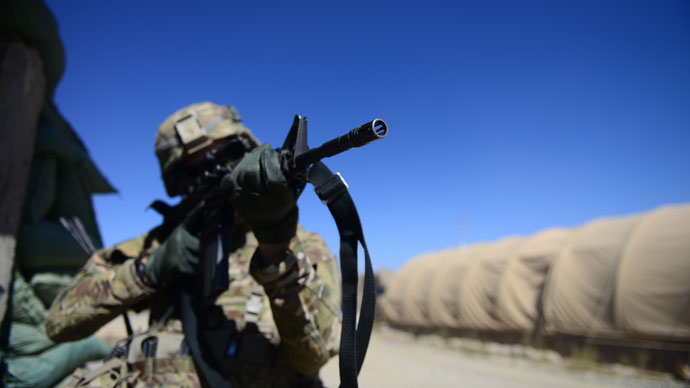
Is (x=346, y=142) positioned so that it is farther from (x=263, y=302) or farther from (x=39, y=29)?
(x=39, y=29)

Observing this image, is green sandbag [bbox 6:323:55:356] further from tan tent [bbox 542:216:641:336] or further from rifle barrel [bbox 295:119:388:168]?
tan tent [bbox 542:216:641:336]

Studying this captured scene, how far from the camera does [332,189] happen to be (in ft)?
3.93

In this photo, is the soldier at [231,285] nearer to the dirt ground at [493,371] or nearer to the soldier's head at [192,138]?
the soldier's head at [192,138]

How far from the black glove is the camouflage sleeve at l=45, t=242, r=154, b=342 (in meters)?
0.09

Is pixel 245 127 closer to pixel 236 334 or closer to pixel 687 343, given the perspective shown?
pixel 236 334

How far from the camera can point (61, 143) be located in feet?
14.7

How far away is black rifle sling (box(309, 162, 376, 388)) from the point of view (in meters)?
1.18

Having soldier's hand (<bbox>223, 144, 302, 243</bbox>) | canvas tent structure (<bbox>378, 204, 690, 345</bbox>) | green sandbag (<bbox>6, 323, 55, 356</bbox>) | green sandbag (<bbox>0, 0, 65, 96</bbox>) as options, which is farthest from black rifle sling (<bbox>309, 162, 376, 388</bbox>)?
canvas tent structure (<bbox>378, 204, 690, 345</bbox>)

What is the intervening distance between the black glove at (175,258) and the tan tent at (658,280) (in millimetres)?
8927

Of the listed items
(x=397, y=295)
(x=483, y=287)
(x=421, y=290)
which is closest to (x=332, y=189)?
(x=483, y=287)

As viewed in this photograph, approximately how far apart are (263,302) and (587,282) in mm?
9658

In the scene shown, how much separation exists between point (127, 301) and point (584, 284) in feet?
33.0

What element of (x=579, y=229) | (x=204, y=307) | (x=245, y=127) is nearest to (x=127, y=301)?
(x=204, y=307)

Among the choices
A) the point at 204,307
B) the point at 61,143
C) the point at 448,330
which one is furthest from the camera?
the point at 448,330
